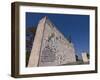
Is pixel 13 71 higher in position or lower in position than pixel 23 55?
lower

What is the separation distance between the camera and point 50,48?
2.14 metres

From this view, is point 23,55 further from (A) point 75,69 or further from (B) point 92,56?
(B) point 92,56

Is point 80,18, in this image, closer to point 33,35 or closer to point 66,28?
point 66,28

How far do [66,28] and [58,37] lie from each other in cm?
11

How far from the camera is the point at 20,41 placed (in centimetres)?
201

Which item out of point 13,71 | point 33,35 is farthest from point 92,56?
point 13,71

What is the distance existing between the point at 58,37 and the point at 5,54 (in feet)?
1.80

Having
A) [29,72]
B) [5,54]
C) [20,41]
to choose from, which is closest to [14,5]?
[20,41]

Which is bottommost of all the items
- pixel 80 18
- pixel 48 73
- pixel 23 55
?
pixel 48 73

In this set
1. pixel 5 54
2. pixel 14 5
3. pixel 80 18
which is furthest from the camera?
pixel 80 18

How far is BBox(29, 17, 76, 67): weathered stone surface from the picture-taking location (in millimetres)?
2086

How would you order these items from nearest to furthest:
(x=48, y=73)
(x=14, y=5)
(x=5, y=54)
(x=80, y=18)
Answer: (x=5, y=54) < (x=14, y=5) < (x=48, y=73) < (x=80, y=18)

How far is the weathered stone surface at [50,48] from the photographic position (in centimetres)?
209

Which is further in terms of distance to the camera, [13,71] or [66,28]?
[66,28]
